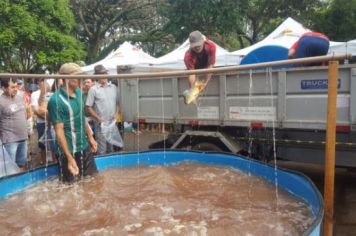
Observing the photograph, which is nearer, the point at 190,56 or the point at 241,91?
the point at 241,91

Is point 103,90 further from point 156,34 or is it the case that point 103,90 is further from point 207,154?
point 156,34

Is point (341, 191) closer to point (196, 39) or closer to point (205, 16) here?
point (196, 39)

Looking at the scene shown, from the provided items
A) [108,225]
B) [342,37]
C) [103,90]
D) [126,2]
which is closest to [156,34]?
[126,2]

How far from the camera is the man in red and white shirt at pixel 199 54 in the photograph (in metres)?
6.30

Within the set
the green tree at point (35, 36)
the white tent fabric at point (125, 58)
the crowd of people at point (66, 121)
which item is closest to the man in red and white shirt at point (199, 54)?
the crowd of people at point (66, 121)

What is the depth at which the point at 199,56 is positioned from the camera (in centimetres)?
656

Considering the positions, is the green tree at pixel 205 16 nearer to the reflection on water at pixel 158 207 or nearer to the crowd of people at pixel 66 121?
the crowd of people at pixel 66 121

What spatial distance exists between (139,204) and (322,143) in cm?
284

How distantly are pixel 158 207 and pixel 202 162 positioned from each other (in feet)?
6.59

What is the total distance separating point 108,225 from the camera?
147 inches

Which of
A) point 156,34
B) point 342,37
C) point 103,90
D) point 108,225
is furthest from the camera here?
point 156,34

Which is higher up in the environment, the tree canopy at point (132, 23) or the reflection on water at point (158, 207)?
the tree canopy at point (132, 23)

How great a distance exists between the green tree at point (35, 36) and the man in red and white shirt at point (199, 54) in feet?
36.7

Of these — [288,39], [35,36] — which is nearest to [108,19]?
[35,36]
